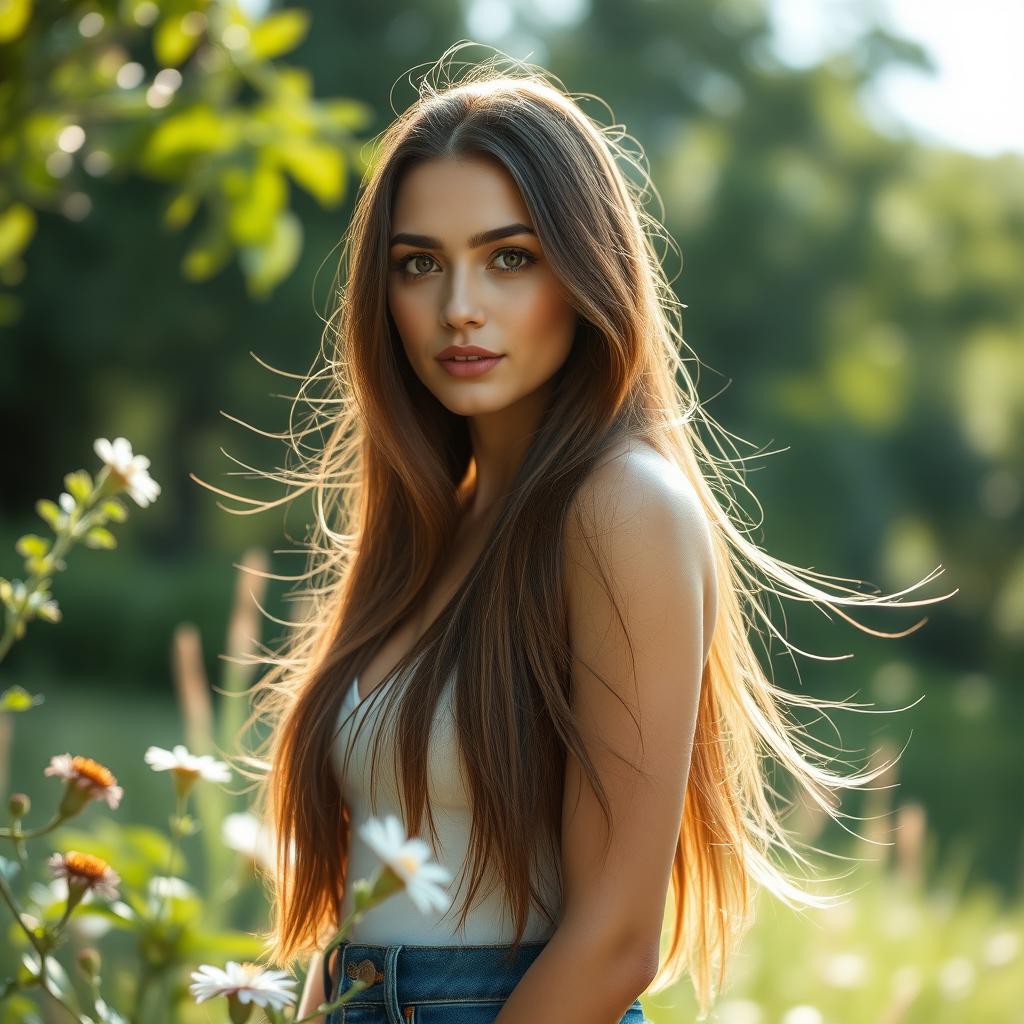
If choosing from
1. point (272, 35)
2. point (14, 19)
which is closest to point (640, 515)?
point (272, 35)

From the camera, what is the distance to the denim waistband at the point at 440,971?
61.3 inches

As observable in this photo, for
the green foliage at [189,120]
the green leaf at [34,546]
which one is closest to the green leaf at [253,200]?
the green foliage at [189,120]

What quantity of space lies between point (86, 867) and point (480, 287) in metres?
0.83

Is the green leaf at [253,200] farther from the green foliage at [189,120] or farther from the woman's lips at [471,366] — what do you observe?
the woman's lips at [471,366]

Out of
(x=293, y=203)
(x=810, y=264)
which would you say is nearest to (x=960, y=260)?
(x=810, y=264)

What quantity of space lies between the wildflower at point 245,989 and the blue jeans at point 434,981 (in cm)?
31

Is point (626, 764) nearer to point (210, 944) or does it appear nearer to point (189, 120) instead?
point (210, 944)

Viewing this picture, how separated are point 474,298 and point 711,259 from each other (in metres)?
12.4

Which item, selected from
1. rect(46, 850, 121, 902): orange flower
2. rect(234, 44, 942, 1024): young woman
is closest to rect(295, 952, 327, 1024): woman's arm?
rect(234, 44, 942, 1024): young woman

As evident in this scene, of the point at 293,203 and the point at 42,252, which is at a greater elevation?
the point at 293,203

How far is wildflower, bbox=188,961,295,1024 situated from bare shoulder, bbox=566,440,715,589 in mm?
578

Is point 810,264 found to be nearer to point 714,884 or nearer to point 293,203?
point 293,203

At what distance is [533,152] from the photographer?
1.73m

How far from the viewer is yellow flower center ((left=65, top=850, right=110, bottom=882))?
1.31 meters
